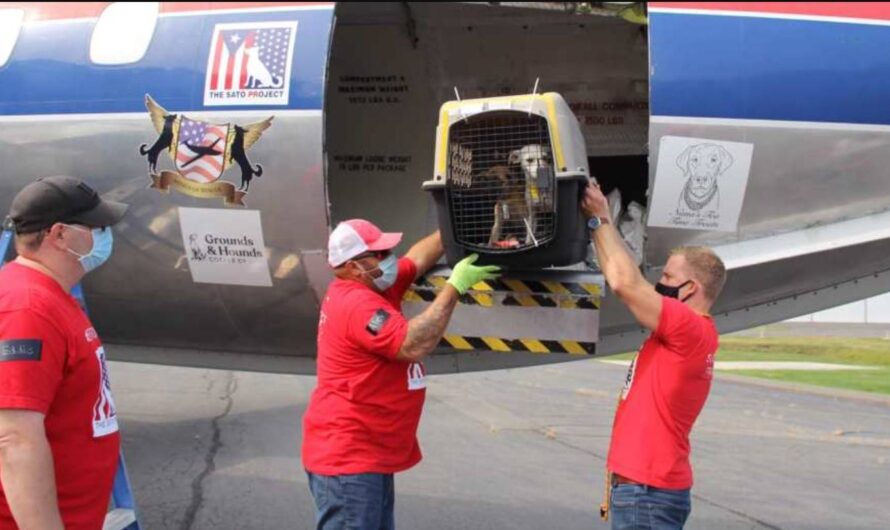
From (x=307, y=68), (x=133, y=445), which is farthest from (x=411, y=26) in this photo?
(x=133, y=445)

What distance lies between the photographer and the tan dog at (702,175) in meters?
4.03

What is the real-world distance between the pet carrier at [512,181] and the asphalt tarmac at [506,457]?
3.33 metres

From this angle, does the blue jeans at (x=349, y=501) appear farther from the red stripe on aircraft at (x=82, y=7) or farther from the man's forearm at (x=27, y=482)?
the red stripe on aircraft at (x=82, y=7)

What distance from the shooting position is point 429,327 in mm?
3709

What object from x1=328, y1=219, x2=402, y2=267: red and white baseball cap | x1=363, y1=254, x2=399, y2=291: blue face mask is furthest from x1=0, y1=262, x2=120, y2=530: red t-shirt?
x1=363, y1=254, x2=399, y2=291: blue face mask

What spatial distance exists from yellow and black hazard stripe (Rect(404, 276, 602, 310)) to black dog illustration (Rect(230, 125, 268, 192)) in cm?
114

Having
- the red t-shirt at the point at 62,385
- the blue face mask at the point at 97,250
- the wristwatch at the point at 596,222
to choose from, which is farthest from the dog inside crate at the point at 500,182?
the red t-shirt at the point at 62,385

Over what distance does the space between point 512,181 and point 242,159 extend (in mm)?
1287

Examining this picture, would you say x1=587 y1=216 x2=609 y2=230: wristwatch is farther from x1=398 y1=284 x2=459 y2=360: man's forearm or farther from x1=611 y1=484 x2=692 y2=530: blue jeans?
x1=611 y1=484 x2=692 y2=530: blue jeans

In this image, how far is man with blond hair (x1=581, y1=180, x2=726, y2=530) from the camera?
355cm

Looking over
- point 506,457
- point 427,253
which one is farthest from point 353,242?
point 506,457

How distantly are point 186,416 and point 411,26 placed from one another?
705 cm

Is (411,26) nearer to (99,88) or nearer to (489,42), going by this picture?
(489,42)

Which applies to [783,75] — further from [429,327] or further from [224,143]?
[224,143]
